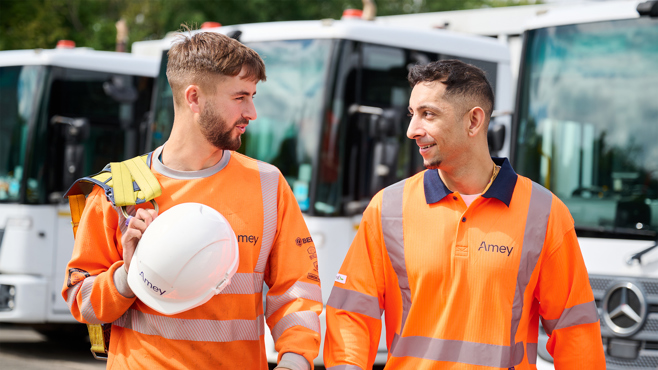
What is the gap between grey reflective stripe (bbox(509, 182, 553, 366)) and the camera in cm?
274

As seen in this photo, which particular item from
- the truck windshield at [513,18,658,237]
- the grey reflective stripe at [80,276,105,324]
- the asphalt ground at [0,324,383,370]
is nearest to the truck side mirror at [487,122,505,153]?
the truck windshield at [513,18,658,237]

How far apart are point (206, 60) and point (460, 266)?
1.14m

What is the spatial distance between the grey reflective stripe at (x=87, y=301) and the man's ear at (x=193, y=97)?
683 millimetres

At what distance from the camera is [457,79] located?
9.52 feet

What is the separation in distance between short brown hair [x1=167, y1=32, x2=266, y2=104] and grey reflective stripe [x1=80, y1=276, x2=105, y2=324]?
0.71 meters

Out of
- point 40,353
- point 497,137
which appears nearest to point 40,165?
point 40,353

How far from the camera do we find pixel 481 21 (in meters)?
8.81

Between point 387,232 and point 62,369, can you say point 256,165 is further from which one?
point 62,369

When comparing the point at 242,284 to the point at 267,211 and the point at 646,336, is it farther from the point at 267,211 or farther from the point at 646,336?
the point at 646,336

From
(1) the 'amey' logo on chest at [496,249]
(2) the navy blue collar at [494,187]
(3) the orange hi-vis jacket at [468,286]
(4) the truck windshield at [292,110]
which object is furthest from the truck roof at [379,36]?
(1) the 'amey' logo on chest at [496,249]

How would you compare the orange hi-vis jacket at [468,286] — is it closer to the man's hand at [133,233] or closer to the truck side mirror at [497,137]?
the man's hand at [133,233]

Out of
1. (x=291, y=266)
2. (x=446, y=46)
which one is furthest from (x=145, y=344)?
(x=446, y=46)

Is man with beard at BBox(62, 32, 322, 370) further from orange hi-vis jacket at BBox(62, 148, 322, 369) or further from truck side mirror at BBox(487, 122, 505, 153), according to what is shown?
truck side mirror at BBox(487, 122, 505, 153)

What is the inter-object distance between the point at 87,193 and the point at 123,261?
35 centimetres
